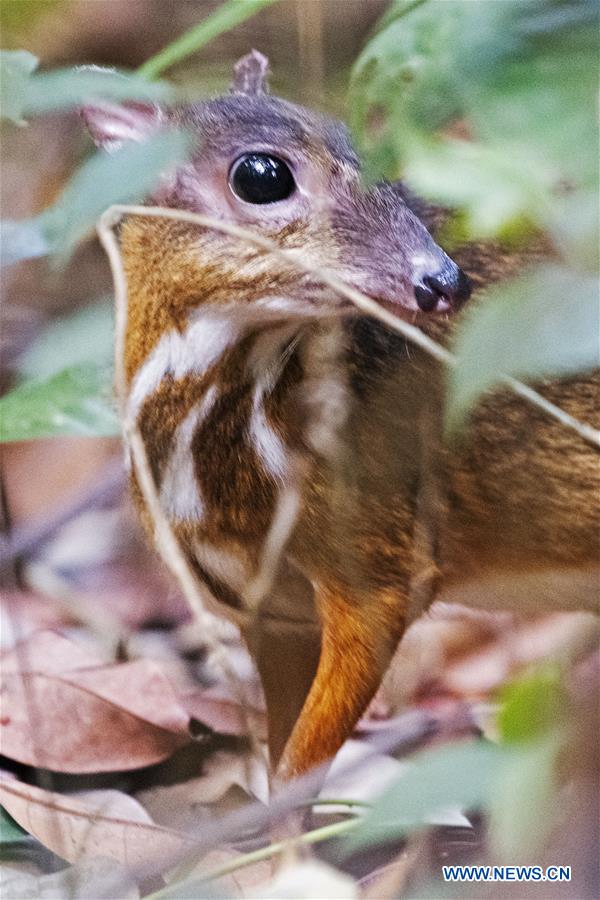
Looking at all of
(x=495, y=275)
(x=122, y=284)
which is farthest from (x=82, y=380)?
(x=495, y=275)

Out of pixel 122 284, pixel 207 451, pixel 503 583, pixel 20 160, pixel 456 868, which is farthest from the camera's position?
pixel 503 583

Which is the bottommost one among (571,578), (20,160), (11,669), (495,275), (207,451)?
(11,669)

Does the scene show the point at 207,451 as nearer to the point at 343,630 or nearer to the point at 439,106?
the point at 343,630

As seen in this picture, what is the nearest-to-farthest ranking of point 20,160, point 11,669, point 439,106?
point 439,106 → point 20,160 → point 11,669

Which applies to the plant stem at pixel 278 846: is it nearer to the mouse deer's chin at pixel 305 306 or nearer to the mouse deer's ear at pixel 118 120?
the mouse deer's chin at pixel 305 306

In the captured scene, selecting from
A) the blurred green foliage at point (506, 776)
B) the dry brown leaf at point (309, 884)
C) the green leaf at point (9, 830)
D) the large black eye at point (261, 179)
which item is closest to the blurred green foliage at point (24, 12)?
the large black eye at point (261, 179)

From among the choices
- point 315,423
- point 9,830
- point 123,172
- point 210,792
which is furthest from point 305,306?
point 9,830

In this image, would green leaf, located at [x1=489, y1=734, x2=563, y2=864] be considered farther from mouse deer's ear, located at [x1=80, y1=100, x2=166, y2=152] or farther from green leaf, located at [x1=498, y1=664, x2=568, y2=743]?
mouse deer's ear, located at [x1=80, y1=100, x2=166, y2=152]

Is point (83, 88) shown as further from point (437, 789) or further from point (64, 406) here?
point (64, 406)
